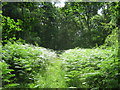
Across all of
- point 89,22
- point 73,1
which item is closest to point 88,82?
point 73,1

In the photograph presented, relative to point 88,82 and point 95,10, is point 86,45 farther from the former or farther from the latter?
point 88,82

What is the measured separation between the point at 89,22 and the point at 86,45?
4533mm

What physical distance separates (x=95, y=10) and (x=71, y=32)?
22.4ft

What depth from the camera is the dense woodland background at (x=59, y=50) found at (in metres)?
4.16

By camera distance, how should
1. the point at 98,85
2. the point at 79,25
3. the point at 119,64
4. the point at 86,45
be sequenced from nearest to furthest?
1. the point at 119,64
2. the point at 98,85
3. the point at 86,45
4. the point at 79,25

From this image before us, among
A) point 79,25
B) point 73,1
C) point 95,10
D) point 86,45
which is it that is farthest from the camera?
point 79,25

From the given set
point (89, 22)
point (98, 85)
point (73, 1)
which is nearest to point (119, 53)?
point (98, 85)

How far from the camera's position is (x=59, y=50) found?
868 inches

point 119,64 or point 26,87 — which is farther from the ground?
point 119,64

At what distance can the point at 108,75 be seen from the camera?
3805 mm

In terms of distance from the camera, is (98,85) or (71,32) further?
(71,32)

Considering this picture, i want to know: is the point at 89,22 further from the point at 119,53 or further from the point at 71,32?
the point at 119,53

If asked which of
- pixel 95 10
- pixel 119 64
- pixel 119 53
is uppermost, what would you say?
pixel 95 10

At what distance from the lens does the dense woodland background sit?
164 inches
